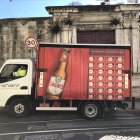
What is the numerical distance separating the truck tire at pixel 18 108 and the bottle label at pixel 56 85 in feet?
3.84

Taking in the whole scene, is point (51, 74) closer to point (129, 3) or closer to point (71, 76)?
point (71, 76)

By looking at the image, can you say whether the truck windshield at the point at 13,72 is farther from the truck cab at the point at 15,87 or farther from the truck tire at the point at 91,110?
the truck tire at the point at 91,110

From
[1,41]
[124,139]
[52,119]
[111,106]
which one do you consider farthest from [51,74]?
[1,41]

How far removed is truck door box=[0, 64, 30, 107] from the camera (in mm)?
14938

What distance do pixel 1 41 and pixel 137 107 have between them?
337 inches

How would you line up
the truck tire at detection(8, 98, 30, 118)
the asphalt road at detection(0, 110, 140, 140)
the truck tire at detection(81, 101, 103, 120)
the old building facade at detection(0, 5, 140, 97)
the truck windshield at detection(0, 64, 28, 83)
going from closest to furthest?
1. the asphalt road at detection(0, 110, 140, 140)
2. the truck tire at detection(81, 101, 103, 120)
3. the truck tire at detection(8, 98, 30, 118)
4. the truck windshield at detection(0, 64, 28, 83)
5. the old building facade at detection(0, 5, 140, 97)

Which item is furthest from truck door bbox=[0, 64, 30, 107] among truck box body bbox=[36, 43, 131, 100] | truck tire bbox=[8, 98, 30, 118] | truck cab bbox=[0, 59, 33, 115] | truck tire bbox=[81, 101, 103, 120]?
truck tire bbox=[81, 101, 103, 120]

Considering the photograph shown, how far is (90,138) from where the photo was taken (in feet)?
35.7

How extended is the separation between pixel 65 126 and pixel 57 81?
7.58 ft

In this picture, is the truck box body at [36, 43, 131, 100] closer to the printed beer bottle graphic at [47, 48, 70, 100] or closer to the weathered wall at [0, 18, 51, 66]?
the printed beer bottle graphic at [47, 48, 70, 100]

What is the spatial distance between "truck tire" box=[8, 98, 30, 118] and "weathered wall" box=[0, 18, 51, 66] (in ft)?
23.4

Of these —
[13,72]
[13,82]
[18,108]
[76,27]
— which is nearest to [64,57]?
[13,72]

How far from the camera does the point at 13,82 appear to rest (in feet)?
49.1

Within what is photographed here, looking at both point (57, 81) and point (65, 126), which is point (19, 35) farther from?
point (65, 126)
